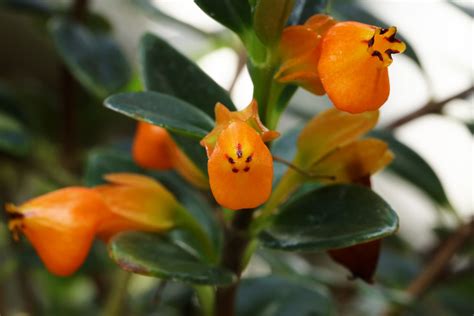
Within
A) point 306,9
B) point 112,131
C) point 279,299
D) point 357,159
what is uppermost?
point 306,9

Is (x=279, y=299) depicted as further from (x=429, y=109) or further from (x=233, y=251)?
(x=429, y=109)

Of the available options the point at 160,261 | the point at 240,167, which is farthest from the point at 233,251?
the point at 240,167

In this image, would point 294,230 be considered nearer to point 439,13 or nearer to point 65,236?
point 65,236

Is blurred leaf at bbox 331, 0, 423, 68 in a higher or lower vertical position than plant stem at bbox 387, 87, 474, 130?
higher

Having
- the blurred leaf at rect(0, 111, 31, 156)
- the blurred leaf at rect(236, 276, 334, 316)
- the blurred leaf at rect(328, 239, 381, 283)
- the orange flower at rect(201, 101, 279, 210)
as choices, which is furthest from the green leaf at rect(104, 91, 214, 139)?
the blurred leaf at rect(0, 111, 31, 156)

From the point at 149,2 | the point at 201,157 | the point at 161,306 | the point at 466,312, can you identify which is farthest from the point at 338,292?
the point at 201,157

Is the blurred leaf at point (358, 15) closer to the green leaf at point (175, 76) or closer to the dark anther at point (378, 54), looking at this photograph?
the green leaf at point (175, 76)

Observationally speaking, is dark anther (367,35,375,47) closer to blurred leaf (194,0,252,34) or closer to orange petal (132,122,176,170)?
blurred leaf (194,0,252,34)
